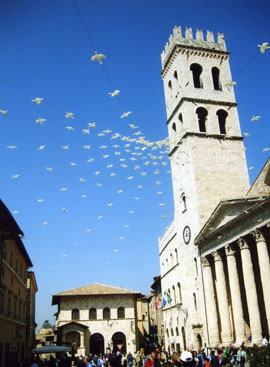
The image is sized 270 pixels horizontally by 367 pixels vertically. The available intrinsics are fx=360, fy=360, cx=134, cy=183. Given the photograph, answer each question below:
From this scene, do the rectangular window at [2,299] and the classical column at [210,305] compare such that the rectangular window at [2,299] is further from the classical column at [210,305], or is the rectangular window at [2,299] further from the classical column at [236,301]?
the classical column at [236,301]

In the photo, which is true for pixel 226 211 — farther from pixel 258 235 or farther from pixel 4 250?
pixel 4 250

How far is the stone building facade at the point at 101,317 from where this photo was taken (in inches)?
1639

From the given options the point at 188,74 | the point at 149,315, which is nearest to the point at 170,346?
the point at 188,74

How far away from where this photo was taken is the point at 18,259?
1069 inches

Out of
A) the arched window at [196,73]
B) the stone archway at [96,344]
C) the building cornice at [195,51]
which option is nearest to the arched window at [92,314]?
the stone archway at [96,344]

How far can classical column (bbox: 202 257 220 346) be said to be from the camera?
24578 mm

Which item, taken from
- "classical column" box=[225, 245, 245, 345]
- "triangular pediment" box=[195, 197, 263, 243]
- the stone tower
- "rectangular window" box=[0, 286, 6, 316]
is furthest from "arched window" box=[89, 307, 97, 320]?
"classical column" box=[225, 245, 245, 345]

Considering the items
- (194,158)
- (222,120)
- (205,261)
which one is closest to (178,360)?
(205,261)

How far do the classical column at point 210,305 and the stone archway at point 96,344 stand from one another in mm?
21256

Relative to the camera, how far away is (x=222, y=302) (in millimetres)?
23844

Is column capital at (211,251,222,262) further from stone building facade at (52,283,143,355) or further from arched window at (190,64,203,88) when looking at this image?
stone building facade at (52,283,143,355)

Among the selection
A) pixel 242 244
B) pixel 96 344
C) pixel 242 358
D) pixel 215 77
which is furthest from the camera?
pixel 96 344

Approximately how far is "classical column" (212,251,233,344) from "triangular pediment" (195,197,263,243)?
186 centimetres

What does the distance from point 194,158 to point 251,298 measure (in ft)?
42.9
